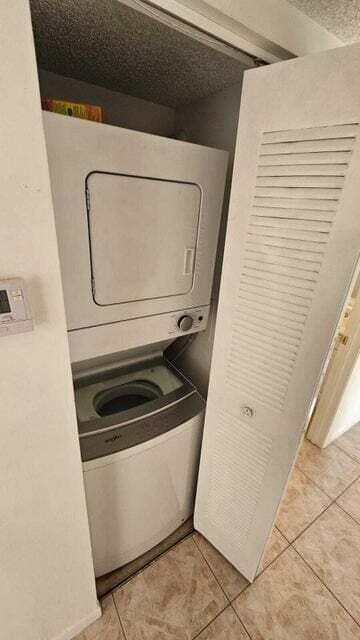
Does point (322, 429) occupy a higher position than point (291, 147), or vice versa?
point (291, 147)

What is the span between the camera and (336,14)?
0.81m

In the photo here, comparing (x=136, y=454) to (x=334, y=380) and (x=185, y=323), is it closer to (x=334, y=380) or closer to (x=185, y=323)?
A: (x=185, y=323)

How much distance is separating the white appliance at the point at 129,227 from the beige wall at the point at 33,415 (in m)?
0.15

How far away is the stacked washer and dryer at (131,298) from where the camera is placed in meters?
0.76

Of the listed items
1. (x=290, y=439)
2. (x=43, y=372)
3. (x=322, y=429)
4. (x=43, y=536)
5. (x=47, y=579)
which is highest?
(x=43, y=372)

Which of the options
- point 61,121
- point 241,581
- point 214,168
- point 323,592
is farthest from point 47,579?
point 214,168

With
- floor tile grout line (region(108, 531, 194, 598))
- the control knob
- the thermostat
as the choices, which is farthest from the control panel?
floor tile grout line (region(108, 531, 194, 598))

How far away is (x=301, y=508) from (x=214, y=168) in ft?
6.80

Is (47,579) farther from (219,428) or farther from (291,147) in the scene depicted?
(291,147)

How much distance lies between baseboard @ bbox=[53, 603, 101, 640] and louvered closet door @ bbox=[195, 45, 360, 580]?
2.64ft

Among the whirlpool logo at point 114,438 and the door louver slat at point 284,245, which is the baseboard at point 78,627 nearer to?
the whirlpool logo at point 114,438

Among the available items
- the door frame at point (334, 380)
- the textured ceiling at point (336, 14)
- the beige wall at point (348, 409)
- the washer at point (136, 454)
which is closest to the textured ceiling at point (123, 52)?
the textured ceiling at point (336, 14)

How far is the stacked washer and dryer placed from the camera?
2.50 ft

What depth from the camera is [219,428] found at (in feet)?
3.90
